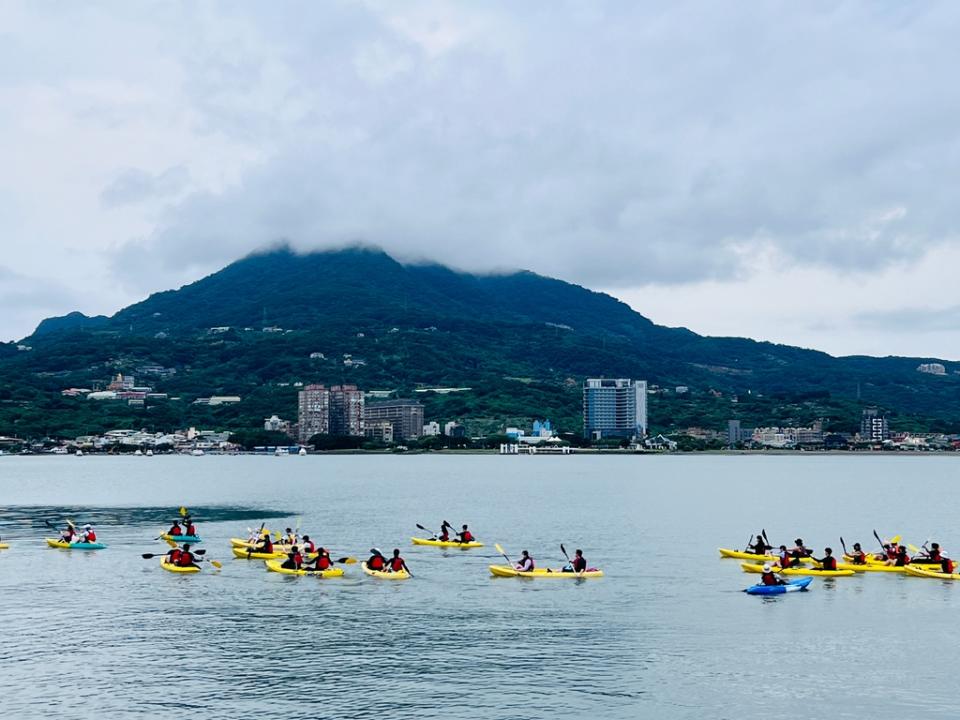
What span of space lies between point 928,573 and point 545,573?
22308mm

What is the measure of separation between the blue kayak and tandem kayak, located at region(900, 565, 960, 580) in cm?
947

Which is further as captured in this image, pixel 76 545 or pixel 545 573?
pixel 76 545

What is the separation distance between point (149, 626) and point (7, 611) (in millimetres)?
8321

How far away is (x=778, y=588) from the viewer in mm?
57438

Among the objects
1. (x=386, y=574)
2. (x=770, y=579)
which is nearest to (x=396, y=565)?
(x=386, y=574)

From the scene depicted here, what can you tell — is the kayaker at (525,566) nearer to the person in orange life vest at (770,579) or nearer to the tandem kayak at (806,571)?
the tandem kayak at (806,571)

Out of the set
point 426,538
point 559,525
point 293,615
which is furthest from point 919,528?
point 293,615

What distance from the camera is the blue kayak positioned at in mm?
57250

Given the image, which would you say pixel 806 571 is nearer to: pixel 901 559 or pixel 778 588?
pixel 901 559

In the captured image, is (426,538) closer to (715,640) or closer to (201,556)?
(201,556)

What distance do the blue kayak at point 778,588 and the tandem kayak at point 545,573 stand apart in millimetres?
9440

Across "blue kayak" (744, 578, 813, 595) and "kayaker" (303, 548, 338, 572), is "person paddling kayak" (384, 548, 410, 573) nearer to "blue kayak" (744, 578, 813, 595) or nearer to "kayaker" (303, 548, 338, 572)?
"kayaker" (303, 548, 338, 572)

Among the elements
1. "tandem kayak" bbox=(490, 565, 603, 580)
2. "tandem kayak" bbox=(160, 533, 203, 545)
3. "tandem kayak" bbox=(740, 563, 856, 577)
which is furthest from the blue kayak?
"tandem kayak" bbox=(160, 533, 203, 545)

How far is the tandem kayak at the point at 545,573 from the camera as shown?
62.9 metres
